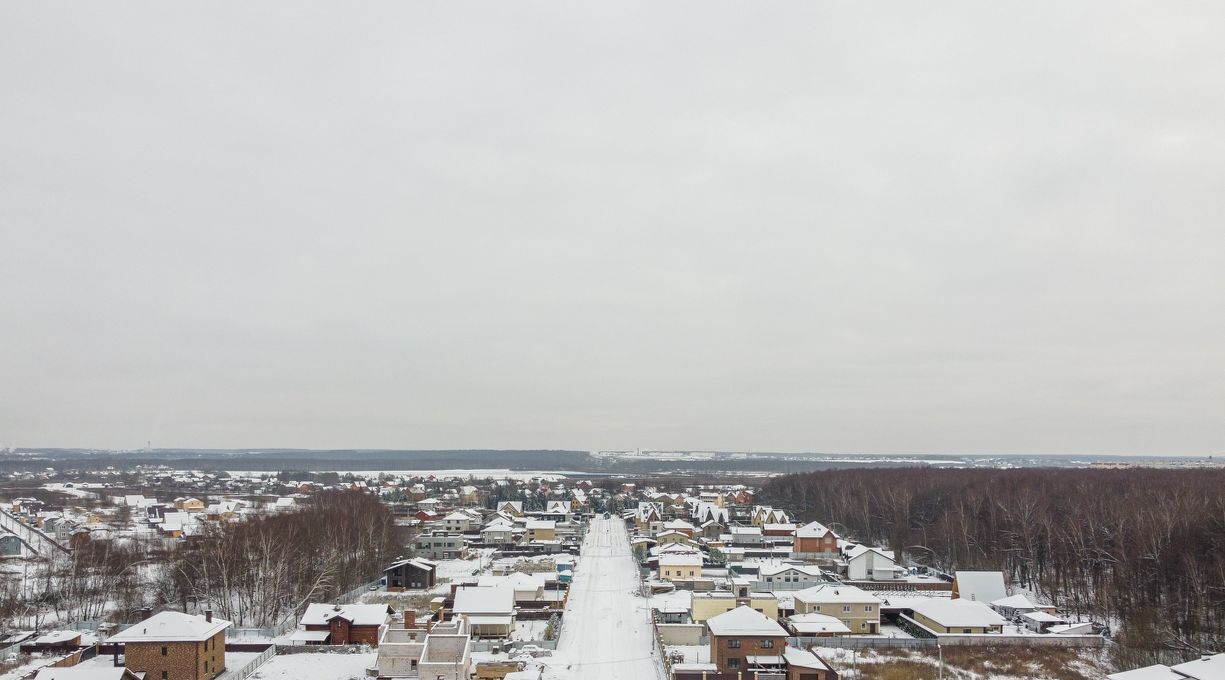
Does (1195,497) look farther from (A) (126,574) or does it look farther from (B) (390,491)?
(B) (390,491)

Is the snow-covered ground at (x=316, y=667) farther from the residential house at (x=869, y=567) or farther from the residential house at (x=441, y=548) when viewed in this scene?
the residential house at (x=869, y=567)

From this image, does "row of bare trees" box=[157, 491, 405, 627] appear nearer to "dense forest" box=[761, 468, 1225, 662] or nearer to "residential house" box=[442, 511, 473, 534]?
"residential house" box=[442, 511, 473, 534]

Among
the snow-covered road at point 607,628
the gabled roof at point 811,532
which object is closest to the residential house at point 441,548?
the snow-covered road at point 607,628

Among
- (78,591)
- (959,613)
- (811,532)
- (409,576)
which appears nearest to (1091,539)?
(959,613)

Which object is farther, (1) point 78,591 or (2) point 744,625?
(1) point 78,591

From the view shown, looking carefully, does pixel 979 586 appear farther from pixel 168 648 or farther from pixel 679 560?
pixel 168 648

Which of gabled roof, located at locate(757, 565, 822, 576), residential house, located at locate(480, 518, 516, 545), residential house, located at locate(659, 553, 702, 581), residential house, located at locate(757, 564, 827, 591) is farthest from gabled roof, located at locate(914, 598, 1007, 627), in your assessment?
residential house, located at locate(480, 518, 516, 545)

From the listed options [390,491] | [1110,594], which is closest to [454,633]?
[1110,594]
